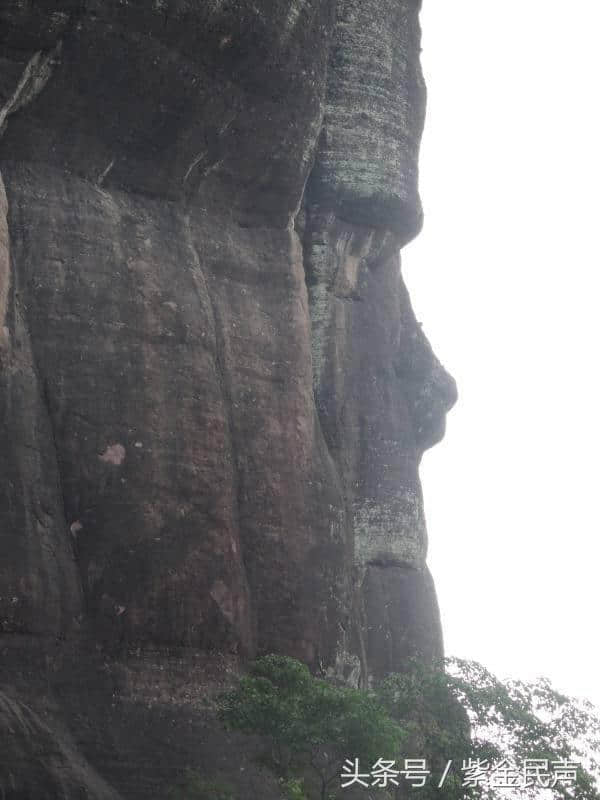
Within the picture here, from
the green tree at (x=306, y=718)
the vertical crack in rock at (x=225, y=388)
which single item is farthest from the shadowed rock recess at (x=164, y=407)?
the green tree at (x=306, y=718)

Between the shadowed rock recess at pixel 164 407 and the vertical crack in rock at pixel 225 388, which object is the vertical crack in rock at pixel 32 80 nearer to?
the shadowed rock recess at pixel 164 407

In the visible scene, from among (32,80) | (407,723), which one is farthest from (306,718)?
(32,80)

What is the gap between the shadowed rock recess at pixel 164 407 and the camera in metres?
20.8

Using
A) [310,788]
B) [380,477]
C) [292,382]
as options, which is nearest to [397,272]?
[380,477]

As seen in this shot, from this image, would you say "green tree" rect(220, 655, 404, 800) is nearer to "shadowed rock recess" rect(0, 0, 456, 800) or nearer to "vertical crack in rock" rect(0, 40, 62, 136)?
"shadowed rock recess" rect(0, 0, 456, 800)

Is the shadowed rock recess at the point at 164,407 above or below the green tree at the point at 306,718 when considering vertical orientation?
above

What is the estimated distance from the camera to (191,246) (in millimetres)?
25031

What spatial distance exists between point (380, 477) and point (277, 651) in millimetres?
6835

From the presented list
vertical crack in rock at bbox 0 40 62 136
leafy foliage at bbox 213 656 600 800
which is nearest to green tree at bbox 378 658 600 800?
leafy foliage at bbox 213 656 600 800

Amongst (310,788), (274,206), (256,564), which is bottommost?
(310,788)

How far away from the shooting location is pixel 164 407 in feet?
75.5

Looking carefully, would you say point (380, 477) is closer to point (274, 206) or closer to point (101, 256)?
point (274, 206)

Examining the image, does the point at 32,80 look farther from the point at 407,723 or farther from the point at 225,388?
the point at 407,723

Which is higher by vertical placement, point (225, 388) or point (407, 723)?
point (225, 388)
